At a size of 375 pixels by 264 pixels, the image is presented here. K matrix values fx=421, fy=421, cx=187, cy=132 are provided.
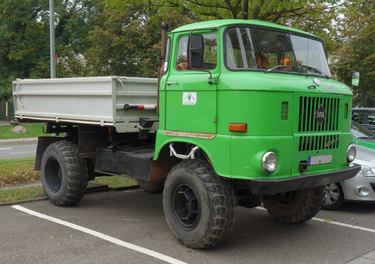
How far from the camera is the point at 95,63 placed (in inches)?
923

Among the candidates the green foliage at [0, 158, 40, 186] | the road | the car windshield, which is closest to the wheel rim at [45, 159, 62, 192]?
the green foliage at [0, 158, 40, 186]

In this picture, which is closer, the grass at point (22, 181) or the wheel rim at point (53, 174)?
the wheel rim at point (53, 174)

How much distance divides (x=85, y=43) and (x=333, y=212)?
23467 millimetres

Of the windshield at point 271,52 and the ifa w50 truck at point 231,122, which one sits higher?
the windshield at point 271,52

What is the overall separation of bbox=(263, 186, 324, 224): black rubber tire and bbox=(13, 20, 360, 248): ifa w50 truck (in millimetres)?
15

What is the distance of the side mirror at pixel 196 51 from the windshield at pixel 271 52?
30 cm

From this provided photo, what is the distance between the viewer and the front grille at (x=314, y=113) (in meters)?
4.90

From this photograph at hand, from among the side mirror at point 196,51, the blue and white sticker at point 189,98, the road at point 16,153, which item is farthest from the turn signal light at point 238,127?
the road at point 16,153

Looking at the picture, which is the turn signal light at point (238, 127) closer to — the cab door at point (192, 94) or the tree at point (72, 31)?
the cab door at point (192, 94)

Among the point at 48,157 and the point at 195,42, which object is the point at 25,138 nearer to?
the point at 48,157

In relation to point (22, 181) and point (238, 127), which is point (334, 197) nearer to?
point (238, 127)

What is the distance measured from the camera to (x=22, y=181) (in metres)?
9.01

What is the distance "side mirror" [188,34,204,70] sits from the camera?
Result: 489 cm

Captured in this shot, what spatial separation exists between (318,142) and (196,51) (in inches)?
72.4
